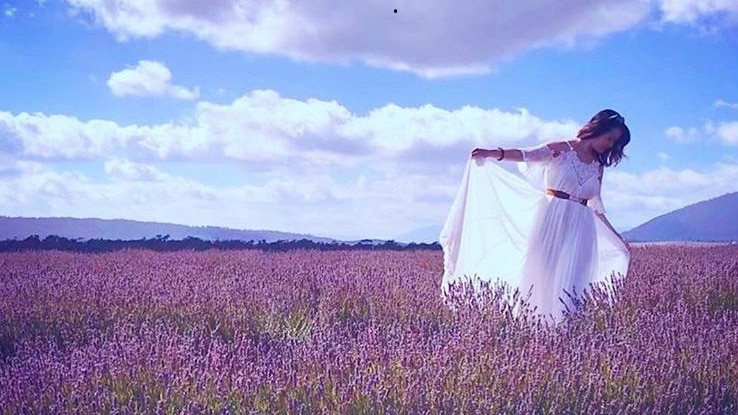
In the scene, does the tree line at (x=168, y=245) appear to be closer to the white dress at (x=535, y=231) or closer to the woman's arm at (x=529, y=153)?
the white dress at (x=535, y=231)

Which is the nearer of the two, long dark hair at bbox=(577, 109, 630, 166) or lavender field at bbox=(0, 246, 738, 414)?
lavender field at bbox=(0, 246, 738, 414)

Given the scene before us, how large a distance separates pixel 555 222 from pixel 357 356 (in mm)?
2413

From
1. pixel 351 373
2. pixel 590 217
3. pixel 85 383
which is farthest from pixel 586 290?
pixel 85 383

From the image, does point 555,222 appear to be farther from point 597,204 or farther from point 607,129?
point 607,129

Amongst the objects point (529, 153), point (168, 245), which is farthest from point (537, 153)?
point (168, 245)

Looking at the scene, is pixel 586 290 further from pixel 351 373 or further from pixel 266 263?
pixel 266 263

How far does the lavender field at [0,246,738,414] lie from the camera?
2688 millimetres

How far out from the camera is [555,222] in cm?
504

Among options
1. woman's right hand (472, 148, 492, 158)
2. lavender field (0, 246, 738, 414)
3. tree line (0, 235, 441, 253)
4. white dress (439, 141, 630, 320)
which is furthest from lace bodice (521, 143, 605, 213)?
tree line (0, 235, 441, 253)

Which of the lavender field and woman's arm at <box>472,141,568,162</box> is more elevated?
woman's arm at <box>472,141,568,162</box>

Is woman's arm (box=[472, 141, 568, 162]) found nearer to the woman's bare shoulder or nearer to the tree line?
the woman's bare shoulder

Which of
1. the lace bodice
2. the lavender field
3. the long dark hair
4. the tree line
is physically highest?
the long dark hair

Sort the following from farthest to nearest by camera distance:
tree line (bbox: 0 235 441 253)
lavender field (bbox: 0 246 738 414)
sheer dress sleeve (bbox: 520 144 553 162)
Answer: tree line (bbox: 0 235 441 253)
sheer dress sleeve (bbox: 520 144 553 162)
lavender field (bbox: 0 246 738 414)

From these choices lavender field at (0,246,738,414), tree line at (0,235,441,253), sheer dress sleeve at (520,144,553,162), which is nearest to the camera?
lavender field at (0,246,738,414)
